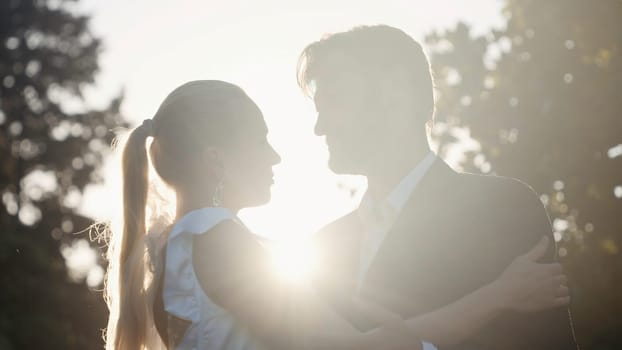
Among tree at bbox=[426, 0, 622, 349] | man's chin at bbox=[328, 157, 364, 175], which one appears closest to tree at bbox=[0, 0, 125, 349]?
tree at bbox=[426, 0, 622, 349]

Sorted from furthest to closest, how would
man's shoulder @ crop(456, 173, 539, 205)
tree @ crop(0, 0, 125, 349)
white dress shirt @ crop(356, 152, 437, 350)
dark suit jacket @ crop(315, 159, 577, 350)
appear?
tree @ crop(0, 0, 125, 349) < white dress shirt @ crop(356, 152, 437, 350) < man's shoulder @ crop(456, 173, 539, 205) < dark suit jacket @ crop(315, 159, 577, 350)

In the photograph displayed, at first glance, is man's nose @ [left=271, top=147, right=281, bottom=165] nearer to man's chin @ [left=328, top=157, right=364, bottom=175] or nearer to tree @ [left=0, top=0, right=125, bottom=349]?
man's chin @ [left=328, top=157, right=364, bottom=175]

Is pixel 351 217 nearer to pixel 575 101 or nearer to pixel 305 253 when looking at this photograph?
pixel 305 253

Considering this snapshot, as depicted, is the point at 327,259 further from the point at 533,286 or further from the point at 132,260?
the point at 533,286

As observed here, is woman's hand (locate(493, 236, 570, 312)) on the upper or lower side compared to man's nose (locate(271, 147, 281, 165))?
lower

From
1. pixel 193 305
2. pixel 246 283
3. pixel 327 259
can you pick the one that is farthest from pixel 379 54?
pixel 193 305

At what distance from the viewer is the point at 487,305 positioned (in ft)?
12.5

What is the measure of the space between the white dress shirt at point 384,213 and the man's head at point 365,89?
0.37m

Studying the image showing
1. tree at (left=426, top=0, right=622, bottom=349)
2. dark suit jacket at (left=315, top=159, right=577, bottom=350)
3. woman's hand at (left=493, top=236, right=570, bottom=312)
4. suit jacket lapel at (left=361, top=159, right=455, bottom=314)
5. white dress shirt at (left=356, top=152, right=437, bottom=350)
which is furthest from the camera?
tree at (left=426, top=0, right=622, bottom=349)

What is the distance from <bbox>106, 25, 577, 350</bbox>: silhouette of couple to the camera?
362 cm

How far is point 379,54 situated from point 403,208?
123 cm

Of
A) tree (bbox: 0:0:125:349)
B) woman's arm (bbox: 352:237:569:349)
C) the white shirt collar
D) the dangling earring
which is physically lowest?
tree (bbox: 0:0:125:349)

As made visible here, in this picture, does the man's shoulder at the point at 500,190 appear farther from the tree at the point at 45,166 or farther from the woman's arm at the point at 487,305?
the tree at the point at 45,166

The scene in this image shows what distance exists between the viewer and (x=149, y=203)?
4.22m
